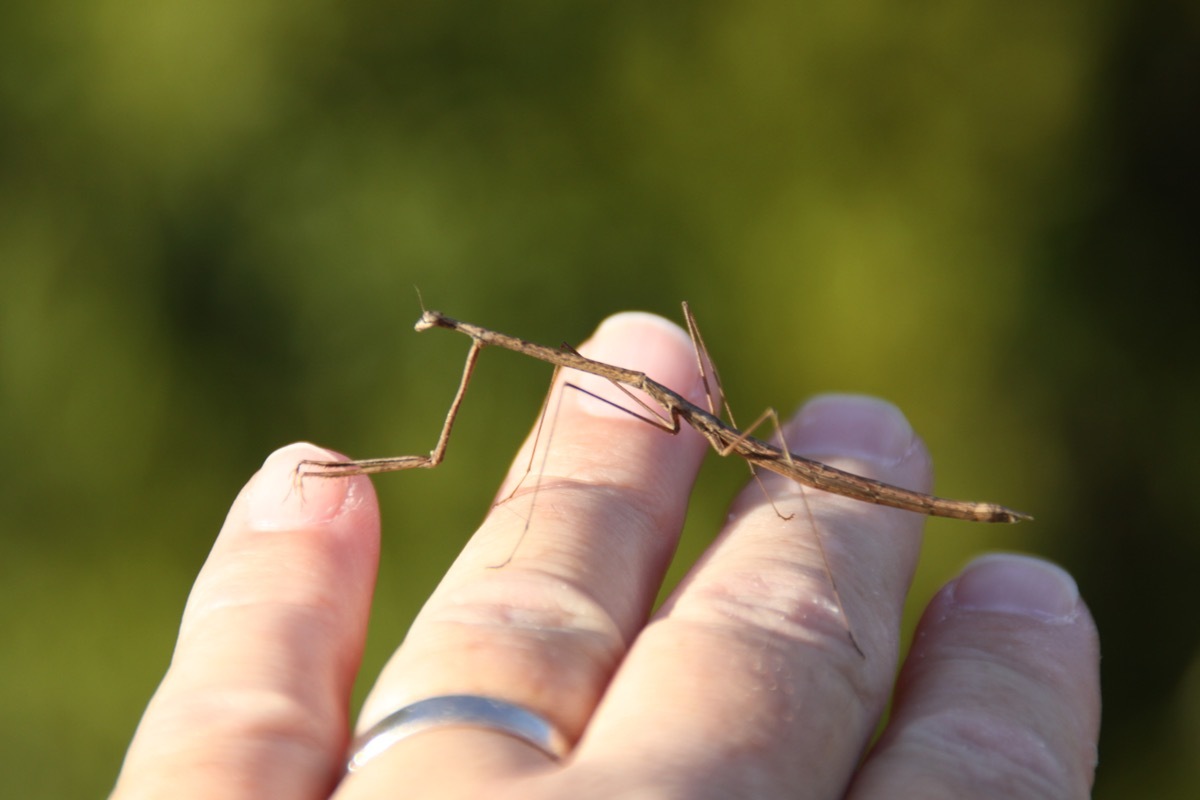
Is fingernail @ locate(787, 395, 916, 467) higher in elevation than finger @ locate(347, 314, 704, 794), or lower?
higher

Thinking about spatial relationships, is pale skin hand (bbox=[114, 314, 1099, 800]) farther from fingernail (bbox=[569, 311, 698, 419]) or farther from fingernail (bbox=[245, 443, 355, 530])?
fingernail (bbox=[569, 311, 698, 419])

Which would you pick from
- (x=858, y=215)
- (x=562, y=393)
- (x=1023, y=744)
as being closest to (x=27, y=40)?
(x=562, y=393)

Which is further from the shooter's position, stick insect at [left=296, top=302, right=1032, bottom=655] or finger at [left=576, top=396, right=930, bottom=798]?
stick insect at [left=296, top=302, right=1032, bottom=655]

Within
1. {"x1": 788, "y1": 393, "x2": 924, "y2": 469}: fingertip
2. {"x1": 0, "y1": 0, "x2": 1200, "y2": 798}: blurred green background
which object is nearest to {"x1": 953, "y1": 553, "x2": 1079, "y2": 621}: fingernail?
{"x1": 788, "y1": 393, "x2": 924, "y2": 469}: fingertip

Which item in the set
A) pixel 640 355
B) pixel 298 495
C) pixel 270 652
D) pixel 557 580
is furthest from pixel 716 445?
pixel 270 652

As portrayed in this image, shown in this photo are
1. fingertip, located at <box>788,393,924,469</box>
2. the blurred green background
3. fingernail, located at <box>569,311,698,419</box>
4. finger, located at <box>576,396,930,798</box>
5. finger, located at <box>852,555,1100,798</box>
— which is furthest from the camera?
the blurred green background

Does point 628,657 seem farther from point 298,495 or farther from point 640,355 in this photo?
point 640,355

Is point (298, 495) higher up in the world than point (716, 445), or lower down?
lower down
